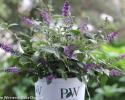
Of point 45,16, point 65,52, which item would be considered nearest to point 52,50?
point 65,52

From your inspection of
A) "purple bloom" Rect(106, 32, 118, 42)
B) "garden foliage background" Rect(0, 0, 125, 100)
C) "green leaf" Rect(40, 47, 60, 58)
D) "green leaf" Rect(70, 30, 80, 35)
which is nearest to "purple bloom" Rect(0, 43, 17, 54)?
"green leaf" Rect(40, 47, 60, 58)

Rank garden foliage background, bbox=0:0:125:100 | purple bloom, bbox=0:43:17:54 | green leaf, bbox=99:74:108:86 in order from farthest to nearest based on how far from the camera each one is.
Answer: garden foliage background, bbox=0:0:125:100
green leaf, bbox=99:74:108:86
purple bloom, bbox=0:43:17:54

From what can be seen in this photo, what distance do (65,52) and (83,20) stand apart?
2.73 meters

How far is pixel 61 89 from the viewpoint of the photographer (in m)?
1.39

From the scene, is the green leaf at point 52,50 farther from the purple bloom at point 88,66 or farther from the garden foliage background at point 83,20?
the garden foliage background at point 83,20

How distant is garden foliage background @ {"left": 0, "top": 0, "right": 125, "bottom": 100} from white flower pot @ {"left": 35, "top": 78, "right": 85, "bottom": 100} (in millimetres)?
1046

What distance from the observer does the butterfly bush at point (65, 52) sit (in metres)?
1.38

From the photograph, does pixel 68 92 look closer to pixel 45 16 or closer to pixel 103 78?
pixel 103 78

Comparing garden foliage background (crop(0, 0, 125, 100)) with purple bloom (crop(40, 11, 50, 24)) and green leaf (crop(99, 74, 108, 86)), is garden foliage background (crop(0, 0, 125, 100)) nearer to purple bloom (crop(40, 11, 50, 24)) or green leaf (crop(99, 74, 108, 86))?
green leaf (crop(99, 74, 108, 86))

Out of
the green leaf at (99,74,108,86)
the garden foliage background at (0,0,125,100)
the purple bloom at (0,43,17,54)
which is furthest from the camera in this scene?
the garden foliage background at (0,0,125,100)

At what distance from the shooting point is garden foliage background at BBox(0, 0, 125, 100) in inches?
111

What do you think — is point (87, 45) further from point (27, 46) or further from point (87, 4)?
point (87, 4)

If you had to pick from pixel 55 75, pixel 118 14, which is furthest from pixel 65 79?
pixel 118 14

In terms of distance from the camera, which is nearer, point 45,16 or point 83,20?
point 45,16
